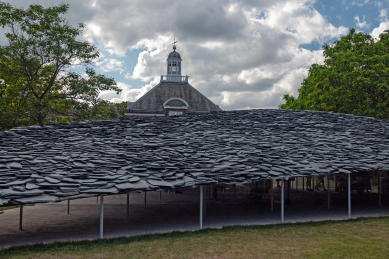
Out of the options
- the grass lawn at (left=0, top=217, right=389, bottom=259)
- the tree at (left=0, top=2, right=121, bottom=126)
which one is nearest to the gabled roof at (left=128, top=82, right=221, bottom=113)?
the tree at (left=0, top=2, right=121, bottom=126)

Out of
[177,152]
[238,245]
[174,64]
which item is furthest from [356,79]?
[174,64]

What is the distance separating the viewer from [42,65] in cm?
2220

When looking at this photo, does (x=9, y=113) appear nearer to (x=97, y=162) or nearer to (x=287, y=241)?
(x=97, y=162)

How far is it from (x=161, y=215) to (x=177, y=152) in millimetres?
2938

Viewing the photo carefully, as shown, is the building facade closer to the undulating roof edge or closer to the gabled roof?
the gabled roof

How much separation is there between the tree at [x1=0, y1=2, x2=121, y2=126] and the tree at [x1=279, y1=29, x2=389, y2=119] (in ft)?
50.3

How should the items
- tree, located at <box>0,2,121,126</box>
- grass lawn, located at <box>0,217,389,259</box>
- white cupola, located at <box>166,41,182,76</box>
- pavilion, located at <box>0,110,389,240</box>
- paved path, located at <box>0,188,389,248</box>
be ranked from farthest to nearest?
white cupola, located at <box>166,41,182,76</box> → tree, located at <box>0,2,121,126</box> → paved path, located at <box>0,188,389,248</box> → pavilion, located at <box>0,110,389,240</box> → grass lawn, located at <box>0,217,389,259</box>

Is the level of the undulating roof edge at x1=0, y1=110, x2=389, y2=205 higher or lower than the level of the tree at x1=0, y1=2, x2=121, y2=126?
lower

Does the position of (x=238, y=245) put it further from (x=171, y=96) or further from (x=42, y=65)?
(x=171, y=96)

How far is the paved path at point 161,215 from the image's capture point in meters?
11.6

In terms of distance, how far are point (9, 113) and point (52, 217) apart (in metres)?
8.96

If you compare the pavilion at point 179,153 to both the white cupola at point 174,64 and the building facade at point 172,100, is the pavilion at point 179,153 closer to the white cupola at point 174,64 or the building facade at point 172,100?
the building facade at point 172,100

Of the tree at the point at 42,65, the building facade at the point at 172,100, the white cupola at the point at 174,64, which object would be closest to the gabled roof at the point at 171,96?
the building facade at the point at 172,100

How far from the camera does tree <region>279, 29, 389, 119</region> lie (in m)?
23.9
